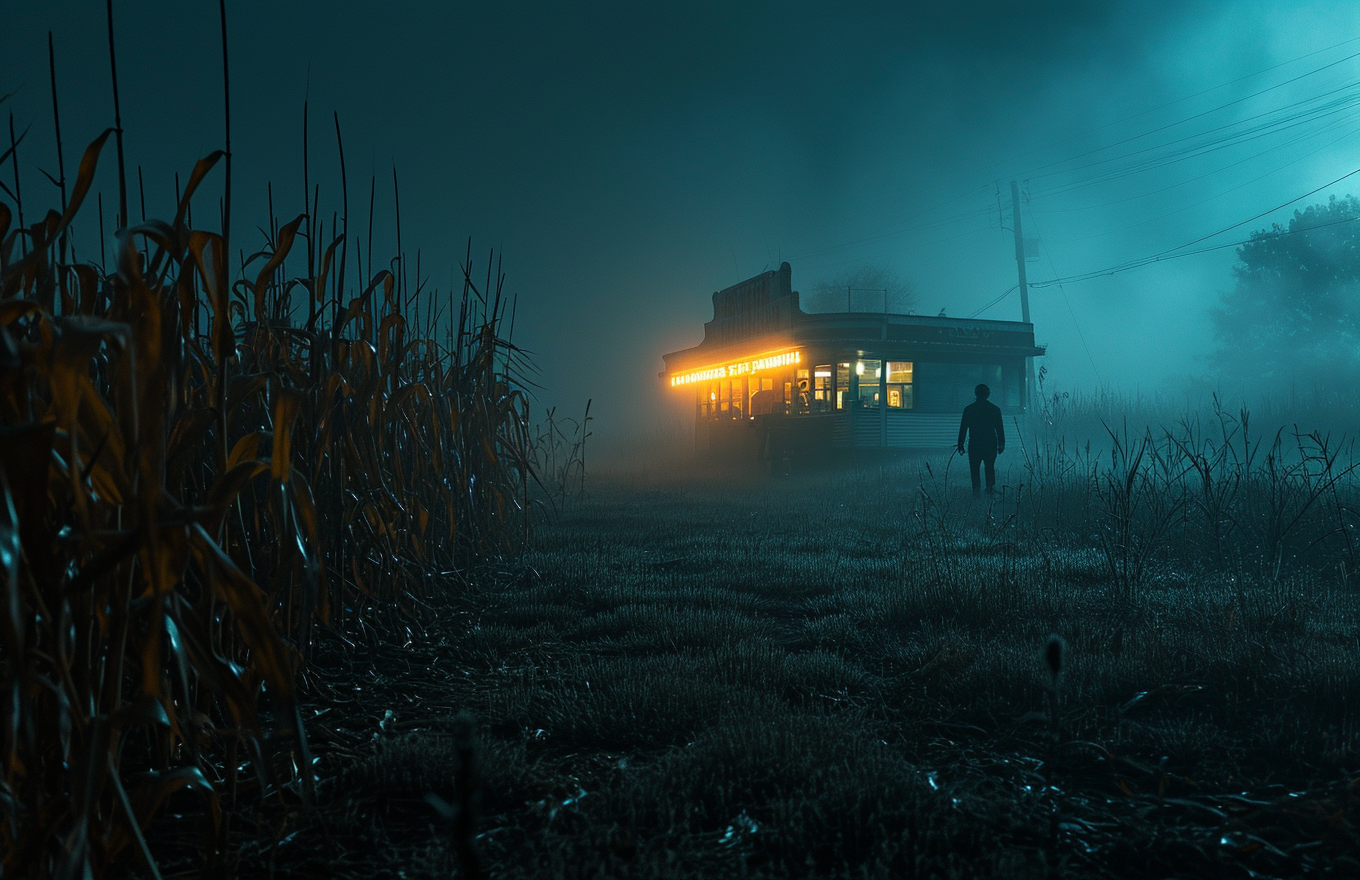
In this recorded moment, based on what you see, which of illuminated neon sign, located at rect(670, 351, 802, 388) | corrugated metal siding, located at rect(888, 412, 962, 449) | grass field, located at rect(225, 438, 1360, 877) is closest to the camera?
grass field, located at rect(225, 438, 1360, 877)

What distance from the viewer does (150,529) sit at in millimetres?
990

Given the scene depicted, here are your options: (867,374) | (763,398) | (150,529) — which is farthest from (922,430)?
(150,529)

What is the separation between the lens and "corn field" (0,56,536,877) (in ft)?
3.25

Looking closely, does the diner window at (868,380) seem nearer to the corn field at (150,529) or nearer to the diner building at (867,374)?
the diner building at (867,374)

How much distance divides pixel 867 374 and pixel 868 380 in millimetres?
155

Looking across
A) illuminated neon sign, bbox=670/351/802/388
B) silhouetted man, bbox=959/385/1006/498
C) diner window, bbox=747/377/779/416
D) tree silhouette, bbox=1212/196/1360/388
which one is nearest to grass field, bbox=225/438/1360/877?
silhouetted man, bbox=959/385/1006/498

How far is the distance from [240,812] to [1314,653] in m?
3.53

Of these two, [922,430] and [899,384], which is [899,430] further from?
A: [899,384]

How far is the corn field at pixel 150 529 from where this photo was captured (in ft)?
3.25

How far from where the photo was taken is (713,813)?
177 centimetres

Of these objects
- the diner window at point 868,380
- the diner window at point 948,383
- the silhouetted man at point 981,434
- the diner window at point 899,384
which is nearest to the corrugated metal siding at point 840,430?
the diner window at point 868,380

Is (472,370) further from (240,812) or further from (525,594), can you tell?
(240,812)

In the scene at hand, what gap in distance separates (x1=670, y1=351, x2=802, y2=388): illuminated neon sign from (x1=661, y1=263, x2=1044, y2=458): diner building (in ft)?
0.21

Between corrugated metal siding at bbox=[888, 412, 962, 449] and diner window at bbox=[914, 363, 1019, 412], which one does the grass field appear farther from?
diner window at bbox=[914, 363, 1019, 412]
